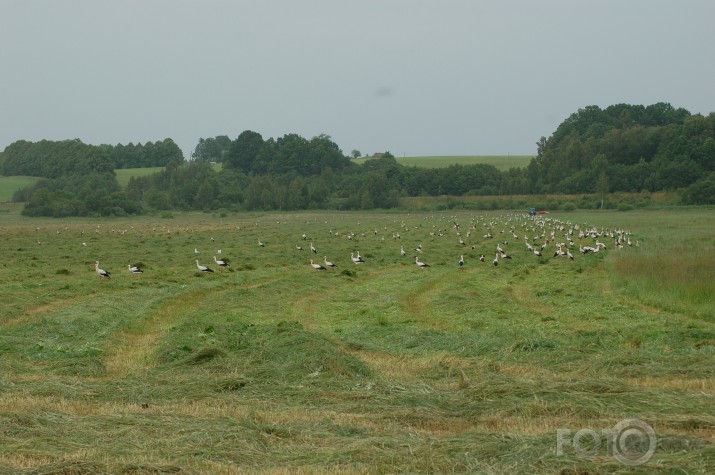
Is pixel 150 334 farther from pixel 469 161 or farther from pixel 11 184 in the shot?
pixel 469 161

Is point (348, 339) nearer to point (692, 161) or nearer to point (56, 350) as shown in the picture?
point (56, 350)

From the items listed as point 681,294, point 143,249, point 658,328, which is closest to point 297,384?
point 658,328

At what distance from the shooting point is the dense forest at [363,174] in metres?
106

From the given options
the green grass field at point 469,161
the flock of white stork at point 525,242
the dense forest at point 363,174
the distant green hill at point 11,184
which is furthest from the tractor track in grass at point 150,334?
the green grass field at point 469,161

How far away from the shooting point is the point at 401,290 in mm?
26000

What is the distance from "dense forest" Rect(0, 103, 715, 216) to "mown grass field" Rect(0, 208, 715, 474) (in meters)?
76.4

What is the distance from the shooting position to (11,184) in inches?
5541

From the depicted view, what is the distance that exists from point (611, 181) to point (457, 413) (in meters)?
106

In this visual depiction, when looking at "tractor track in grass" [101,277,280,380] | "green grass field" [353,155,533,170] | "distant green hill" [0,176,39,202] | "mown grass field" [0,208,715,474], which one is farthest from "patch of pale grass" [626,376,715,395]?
"green grass field" [353,155,533,170]

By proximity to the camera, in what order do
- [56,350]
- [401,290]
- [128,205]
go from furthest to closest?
1. [128,205]
2. [401,290]
3. [56,350]

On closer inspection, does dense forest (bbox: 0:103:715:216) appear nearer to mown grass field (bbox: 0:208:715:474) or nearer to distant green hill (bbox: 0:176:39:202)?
distant green hill (bbox: 0:176:39:202)

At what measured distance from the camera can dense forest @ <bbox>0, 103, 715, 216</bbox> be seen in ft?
346

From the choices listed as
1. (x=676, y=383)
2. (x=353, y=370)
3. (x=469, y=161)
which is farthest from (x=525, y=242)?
(x=469, y=161)

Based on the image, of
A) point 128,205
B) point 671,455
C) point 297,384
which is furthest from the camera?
point 128,205
